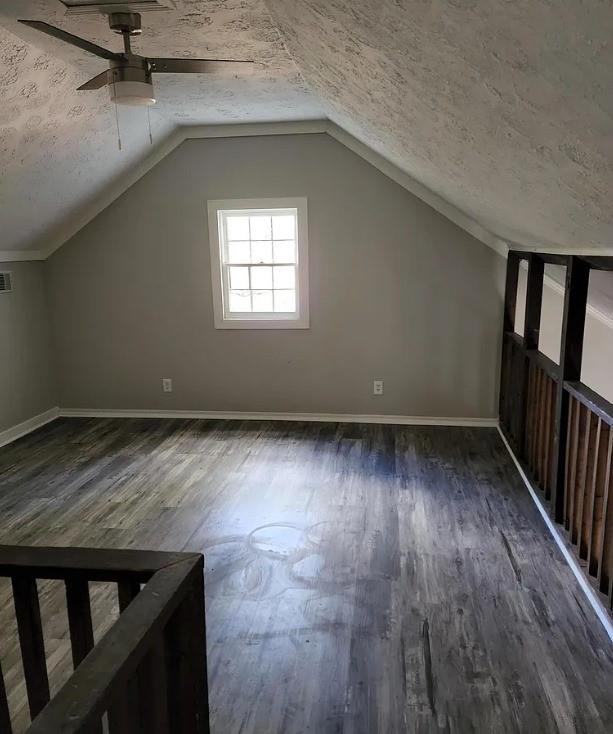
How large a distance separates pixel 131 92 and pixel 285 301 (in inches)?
111

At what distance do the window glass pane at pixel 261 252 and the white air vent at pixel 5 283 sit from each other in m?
2.05

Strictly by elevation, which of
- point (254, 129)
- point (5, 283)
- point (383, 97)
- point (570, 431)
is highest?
point (254, 129)

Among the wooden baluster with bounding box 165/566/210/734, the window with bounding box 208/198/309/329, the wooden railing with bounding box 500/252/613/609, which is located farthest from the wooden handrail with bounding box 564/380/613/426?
the window with bounding box 208/198/309/329

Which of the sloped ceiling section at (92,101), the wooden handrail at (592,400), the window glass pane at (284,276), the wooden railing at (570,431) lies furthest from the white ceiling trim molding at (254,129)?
the wooden handrail at (592,400)

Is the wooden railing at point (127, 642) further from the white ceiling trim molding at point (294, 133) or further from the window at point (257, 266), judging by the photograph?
the white ceiling trim molding at point (294, 133)

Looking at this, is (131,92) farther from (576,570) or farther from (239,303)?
(576,570)

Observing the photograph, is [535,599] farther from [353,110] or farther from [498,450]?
[353,110]

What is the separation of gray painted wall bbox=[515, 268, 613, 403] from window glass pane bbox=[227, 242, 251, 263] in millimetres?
2332

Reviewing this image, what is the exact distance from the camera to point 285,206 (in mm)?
4930

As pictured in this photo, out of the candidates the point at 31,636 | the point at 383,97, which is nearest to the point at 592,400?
the point at 383,97

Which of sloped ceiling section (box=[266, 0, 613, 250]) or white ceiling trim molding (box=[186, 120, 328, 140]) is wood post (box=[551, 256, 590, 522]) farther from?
white ceiling trim molding (box=[186, 120, 328, 140])

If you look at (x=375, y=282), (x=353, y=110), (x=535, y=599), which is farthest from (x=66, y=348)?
(x=535, y=599)

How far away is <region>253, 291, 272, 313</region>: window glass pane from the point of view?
5207 mm

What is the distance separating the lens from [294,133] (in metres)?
4.79
